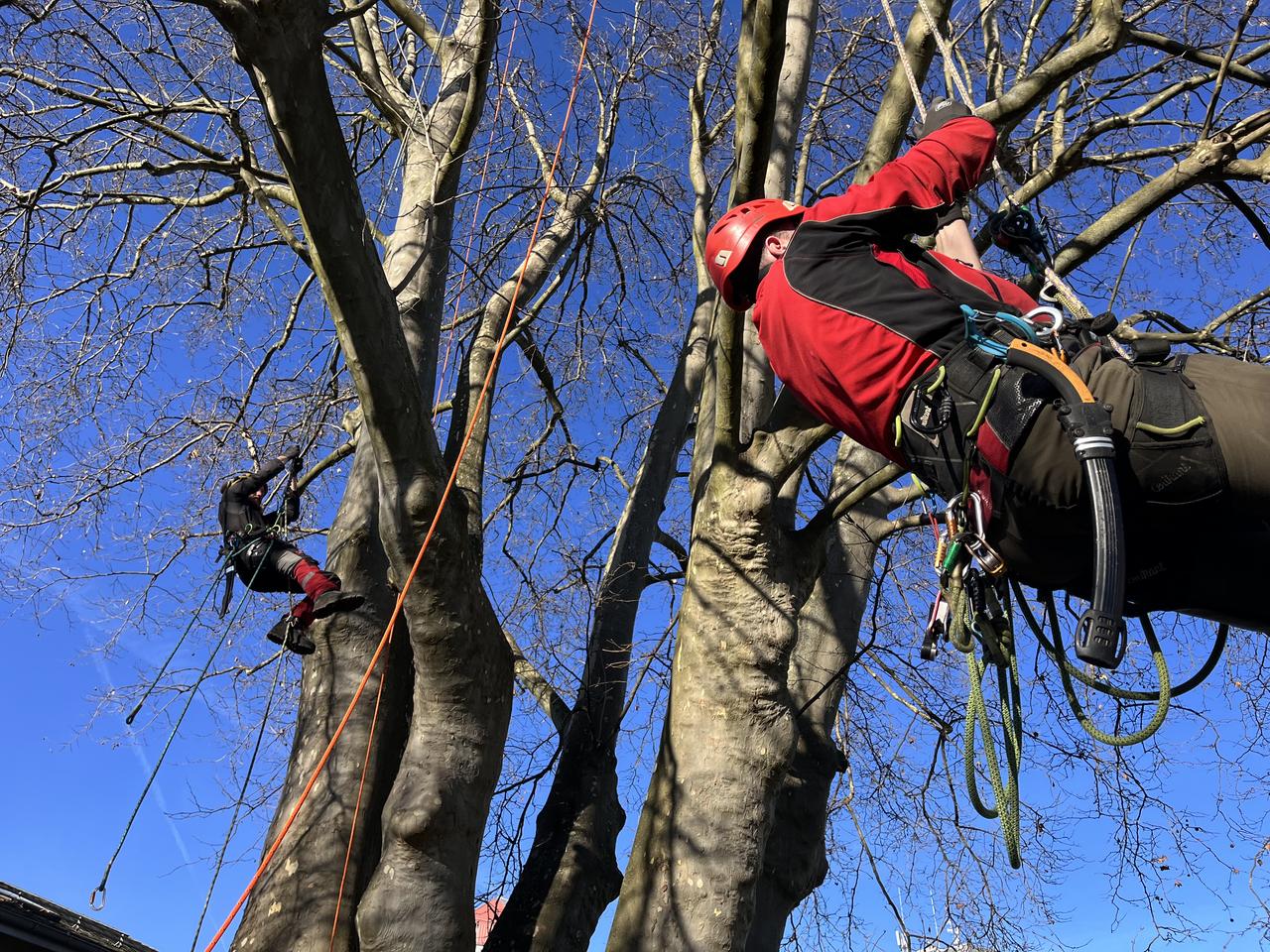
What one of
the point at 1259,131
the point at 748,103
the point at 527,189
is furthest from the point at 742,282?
the point at 527,189

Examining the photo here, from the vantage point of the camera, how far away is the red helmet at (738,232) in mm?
3223

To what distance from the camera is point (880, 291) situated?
257cm

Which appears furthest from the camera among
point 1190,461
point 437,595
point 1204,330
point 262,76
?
point 1204,330

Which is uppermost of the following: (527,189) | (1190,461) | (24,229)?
(527,189)

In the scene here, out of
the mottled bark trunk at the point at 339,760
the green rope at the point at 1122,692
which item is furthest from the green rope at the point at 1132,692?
the mottled bark trunk at the point at 339,760

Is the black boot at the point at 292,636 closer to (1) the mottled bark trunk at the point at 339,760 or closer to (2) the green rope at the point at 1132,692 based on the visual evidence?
(1) the mottled bark trunk at the point at 339,760

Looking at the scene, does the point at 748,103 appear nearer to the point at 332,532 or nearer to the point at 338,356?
the point at 332,532

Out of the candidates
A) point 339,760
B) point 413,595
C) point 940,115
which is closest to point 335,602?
point 339,760

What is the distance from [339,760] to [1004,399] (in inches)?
127

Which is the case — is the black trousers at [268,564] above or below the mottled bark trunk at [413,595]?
above

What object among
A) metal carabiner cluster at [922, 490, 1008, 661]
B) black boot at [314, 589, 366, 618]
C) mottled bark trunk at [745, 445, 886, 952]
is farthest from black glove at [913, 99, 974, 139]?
black boot at [314, 589, 366, 618]

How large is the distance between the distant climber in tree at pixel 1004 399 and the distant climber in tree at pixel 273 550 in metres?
2.88

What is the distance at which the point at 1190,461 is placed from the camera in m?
2.19

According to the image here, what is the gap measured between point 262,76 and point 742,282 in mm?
1494
